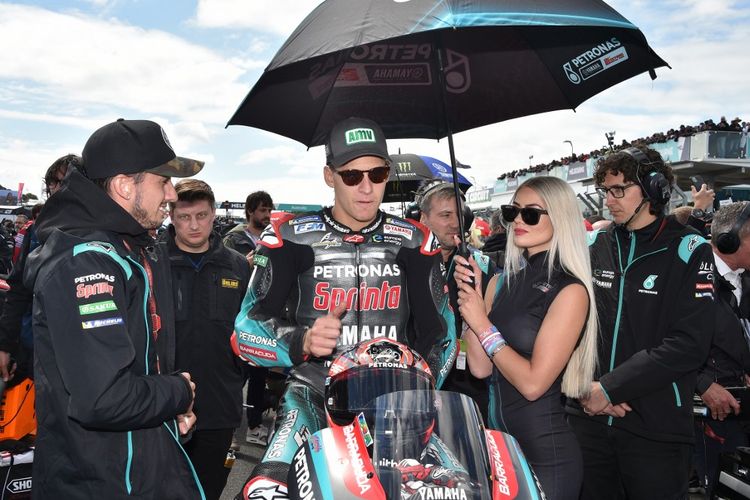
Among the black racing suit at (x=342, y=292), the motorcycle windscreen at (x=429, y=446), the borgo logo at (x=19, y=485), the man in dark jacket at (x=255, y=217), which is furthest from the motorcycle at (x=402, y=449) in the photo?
the man in dark jacket at (x=255, y=217)

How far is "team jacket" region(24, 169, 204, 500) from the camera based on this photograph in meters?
2.08

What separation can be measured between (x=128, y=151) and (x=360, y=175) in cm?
113

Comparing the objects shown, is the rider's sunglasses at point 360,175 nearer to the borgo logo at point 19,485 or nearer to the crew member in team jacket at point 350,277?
the crew member in team jacket at point 350,277

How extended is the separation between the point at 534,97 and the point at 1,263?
8.12m

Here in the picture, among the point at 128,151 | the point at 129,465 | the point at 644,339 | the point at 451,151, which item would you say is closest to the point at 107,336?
the point at 129,465

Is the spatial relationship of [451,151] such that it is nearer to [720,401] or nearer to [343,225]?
[343,225]

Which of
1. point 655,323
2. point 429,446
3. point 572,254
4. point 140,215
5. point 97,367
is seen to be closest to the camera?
point 97,367

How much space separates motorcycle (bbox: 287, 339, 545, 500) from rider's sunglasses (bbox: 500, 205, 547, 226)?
1.02 m

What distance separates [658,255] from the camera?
11.1ft

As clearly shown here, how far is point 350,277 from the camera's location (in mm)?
3078

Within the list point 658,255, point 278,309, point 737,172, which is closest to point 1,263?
point 278,309

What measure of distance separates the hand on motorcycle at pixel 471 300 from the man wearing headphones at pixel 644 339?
80 cm

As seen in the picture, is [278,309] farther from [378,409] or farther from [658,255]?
[658,255]

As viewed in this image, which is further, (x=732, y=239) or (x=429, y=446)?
(x=732, y=239)
